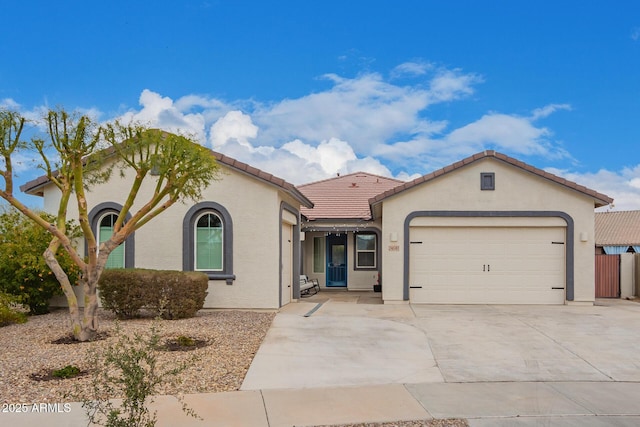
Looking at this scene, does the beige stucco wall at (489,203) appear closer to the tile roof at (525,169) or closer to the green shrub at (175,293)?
the tile roof at (525,169)

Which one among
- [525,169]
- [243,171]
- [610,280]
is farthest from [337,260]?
[610,280]

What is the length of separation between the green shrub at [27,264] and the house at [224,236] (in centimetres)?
146

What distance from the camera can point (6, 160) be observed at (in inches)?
374

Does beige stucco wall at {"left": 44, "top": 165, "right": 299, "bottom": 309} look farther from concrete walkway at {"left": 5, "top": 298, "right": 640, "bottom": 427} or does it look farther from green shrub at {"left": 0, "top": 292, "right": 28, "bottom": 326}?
green shrub at {"left": 0, "top": 292, "right": 28, "bottom": 326}

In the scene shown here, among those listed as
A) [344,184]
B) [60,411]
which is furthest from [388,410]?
[344,184]

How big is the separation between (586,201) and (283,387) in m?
12.6

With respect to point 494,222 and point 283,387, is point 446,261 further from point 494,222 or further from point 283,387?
point 283,387

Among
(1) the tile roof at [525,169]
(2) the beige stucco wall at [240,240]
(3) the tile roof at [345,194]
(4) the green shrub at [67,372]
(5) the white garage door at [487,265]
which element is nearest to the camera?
(4) the green shrub at [67,372]

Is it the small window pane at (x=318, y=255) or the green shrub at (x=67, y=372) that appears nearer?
the green shrub at (x=67, y=372)

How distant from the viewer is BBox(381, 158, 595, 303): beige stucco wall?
53.8ft

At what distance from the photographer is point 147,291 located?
12.5 metres

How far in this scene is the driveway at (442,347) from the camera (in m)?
8.12

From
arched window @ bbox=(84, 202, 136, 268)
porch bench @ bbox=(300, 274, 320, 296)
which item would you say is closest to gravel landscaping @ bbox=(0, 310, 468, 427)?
arched window @ bbox=(84, 202, 136, 268)

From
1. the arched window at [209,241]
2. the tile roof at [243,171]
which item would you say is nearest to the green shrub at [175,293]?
the arched window at [209,241]
